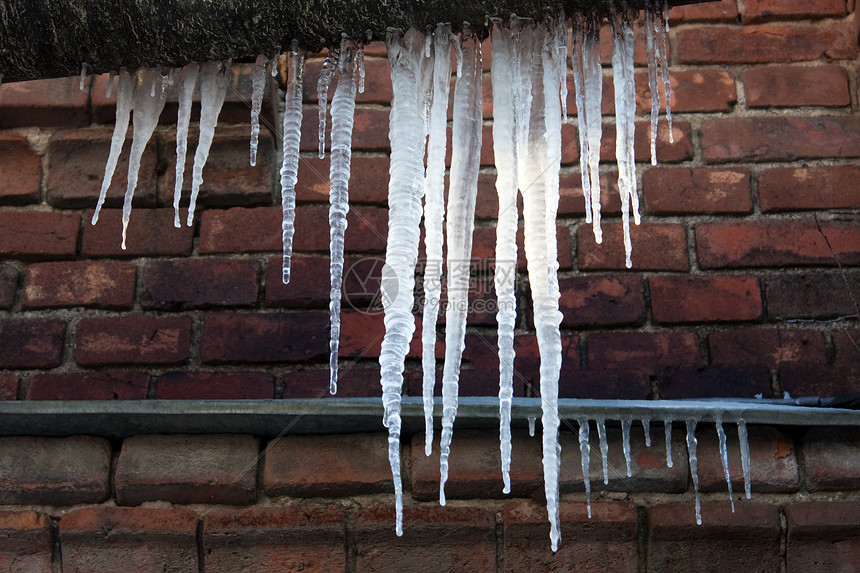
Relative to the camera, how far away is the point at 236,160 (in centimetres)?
142

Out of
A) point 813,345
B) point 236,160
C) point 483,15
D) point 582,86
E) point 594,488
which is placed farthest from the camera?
point 236,160

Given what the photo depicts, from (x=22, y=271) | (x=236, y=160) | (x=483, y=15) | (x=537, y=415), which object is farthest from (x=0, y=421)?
(x=483, y=15)

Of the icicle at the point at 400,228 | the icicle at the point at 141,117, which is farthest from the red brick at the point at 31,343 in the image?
the icicle at the point at 400,228

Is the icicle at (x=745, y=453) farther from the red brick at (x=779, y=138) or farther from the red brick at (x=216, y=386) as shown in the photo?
the red brick at (x=216, y=386)

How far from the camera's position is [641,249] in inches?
53.6

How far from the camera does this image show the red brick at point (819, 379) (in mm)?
1250

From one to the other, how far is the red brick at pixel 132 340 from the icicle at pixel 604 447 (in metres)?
0.66

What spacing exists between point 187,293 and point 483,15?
0.75 m

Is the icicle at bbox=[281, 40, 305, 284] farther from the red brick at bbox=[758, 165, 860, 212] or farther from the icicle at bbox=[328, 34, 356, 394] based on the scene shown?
the red brick at bbox=[758, 165, 860, 212]

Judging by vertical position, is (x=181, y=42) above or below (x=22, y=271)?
above

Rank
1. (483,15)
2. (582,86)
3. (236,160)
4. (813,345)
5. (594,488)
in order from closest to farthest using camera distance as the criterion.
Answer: (483,15), (582,86), (594,488), (813,345), (236,160)

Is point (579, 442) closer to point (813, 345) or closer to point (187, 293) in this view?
point (813, 345)

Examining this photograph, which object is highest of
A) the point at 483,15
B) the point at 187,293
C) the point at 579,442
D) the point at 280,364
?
the point at 483,15

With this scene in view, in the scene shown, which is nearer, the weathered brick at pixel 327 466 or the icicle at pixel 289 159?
the icicle at pixel 289 159
